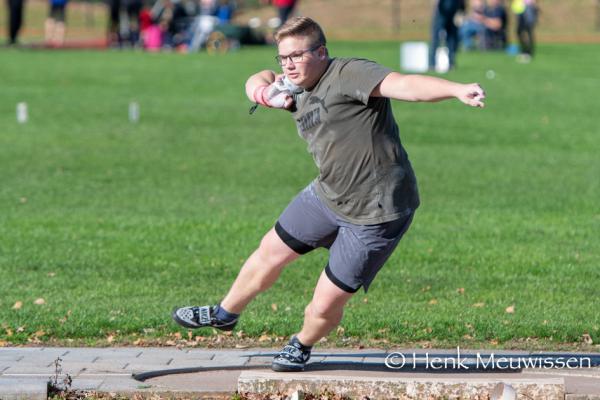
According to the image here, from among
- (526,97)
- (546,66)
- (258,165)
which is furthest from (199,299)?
(546,66)

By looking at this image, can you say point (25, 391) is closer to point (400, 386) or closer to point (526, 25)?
point (400, 386)

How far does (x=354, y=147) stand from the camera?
21.1 ft

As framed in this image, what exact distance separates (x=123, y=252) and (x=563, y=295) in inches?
153

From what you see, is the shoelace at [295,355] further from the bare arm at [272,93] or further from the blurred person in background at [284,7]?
the blurred person in background at [284,7]

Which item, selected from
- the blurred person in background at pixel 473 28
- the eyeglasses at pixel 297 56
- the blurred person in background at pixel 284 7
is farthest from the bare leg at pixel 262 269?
the blurred person in background at pixel 473 28

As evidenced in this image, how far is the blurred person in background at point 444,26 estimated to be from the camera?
28.0 metres

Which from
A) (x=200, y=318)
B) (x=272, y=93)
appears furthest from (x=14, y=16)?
(x=272, y=93)

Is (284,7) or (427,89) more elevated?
(427,89)

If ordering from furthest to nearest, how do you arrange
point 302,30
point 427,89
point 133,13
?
point 133,13 < point 302,30 < point 427,89

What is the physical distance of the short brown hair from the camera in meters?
6.31

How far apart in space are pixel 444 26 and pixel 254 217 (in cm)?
1661

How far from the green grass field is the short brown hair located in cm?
249

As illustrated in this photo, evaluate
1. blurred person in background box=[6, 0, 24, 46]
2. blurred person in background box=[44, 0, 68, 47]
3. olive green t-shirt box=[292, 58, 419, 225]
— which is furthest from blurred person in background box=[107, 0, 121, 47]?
olive green t-shirt box=[292, 58, 419, 225]

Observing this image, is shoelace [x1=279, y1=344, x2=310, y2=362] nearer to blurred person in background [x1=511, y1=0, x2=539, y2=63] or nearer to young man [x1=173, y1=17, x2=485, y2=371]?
young man [x1=173, y1=17, x2=485, y2=371]
